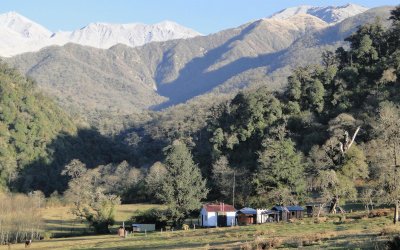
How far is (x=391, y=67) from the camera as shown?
308 ft

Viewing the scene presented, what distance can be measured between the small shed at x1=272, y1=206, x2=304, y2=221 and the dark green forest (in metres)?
1.27

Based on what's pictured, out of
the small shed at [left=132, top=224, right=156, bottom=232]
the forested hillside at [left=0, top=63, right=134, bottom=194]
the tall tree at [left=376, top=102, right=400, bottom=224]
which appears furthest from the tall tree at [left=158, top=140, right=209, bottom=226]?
the forested hillside at [left=0, top=63, right=134, bottom=194]

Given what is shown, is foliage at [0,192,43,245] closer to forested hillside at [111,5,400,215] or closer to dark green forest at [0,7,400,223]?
dark green forest at [0,7,400,223]

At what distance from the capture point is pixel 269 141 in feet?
227

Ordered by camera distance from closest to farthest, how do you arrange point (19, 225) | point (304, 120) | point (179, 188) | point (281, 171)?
1. point (281, 171)
2. point (179, 188)
3. point (19, 225)
4. point (304, 120)

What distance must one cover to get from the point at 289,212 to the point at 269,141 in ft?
35.5

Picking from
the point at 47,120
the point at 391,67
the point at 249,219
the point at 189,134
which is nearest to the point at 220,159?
the point at 249,219

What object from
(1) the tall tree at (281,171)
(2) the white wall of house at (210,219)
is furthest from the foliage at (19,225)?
(1) the tall tree at (281,171)

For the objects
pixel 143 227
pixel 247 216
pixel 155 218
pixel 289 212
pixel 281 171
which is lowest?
pixel 143 227

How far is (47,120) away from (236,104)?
6812cm

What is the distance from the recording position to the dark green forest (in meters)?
59.5

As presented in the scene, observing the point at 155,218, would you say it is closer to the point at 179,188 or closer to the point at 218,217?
the point at 179,188

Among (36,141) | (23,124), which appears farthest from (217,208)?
(23,124)

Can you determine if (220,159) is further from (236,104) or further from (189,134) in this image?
(189,134)
